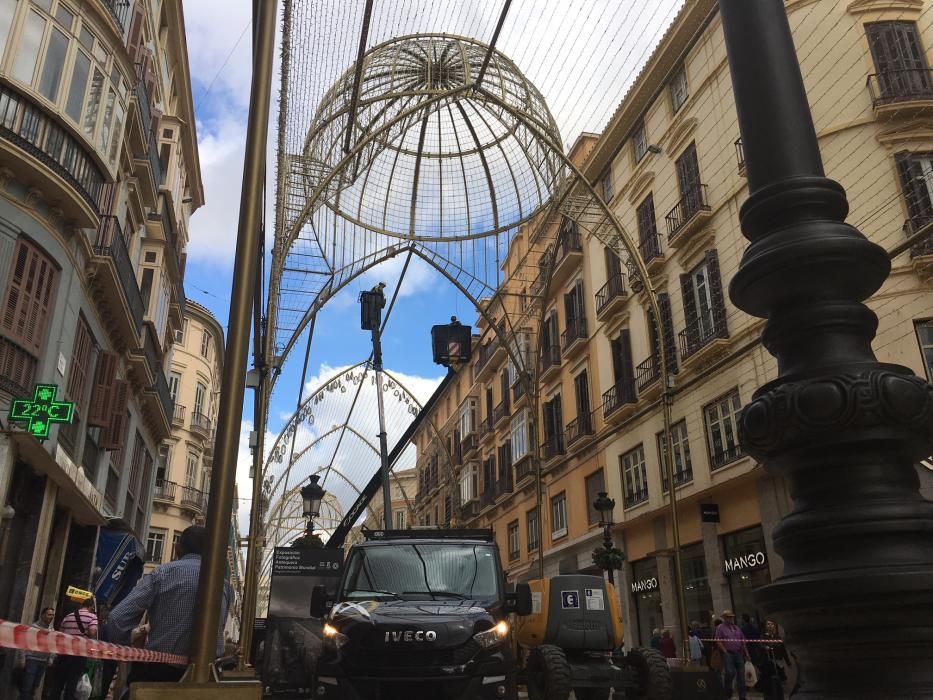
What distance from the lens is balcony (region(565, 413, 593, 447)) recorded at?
85.1 ft

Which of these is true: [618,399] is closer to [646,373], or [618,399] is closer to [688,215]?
[646,373]

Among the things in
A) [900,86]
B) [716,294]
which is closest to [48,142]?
[716,294]

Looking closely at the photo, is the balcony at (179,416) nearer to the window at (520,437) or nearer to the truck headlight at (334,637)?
the window at (520,437)

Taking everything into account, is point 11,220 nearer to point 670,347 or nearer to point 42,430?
point 42,430

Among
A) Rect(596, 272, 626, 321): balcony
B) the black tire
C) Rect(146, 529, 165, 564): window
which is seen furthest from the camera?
Rect(146, 529, 165, 564): window

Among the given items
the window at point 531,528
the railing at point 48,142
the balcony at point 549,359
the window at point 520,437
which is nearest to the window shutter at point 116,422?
the railing at point 48,142

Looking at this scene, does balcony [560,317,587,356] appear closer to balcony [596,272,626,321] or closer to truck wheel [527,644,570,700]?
balcony [596,272,626,321]

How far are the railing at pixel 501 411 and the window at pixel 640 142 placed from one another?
44.5 feet

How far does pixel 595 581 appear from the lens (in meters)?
10.4

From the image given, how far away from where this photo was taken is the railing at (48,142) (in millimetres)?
12375

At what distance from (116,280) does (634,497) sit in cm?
1509

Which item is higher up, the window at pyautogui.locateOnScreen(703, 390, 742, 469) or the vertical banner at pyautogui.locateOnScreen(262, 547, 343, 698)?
the window at pyautogui.locateOnScreen(703, 390, 742, 469)

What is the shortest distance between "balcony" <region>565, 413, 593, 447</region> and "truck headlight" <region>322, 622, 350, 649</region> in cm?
1868

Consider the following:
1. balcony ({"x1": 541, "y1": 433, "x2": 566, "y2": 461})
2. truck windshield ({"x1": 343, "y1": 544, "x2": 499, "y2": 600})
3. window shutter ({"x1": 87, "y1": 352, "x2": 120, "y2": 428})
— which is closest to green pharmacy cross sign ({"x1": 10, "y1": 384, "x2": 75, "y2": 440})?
window shutter ({"x1": 87, "y1": 352, "x2": 120, "y2": 428})
